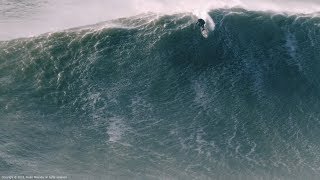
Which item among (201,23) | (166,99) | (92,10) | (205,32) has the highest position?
(92,10)

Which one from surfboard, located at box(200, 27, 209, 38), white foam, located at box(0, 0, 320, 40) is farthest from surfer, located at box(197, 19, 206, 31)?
white foam, located at box(0, 0, 320, 40)

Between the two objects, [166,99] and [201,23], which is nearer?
[166,99]

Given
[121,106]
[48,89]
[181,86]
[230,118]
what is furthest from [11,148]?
[230,118]

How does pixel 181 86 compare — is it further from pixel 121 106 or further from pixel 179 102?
pixel 121 106

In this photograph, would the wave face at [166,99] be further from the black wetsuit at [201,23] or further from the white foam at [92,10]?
the white foam at [92,10]

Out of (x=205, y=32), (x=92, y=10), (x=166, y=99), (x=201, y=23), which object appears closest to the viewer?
(x=166, y=99)

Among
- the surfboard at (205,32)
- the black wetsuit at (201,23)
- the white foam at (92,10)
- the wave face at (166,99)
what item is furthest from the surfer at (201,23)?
the white foam at (92,10)

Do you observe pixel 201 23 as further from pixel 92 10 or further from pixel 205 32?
pixel 92 10

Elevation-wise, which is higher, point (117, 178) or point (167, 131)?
point (167, 131)

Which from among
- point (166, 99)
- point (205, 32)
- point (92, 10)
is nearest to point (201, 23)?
point (205, 32)
